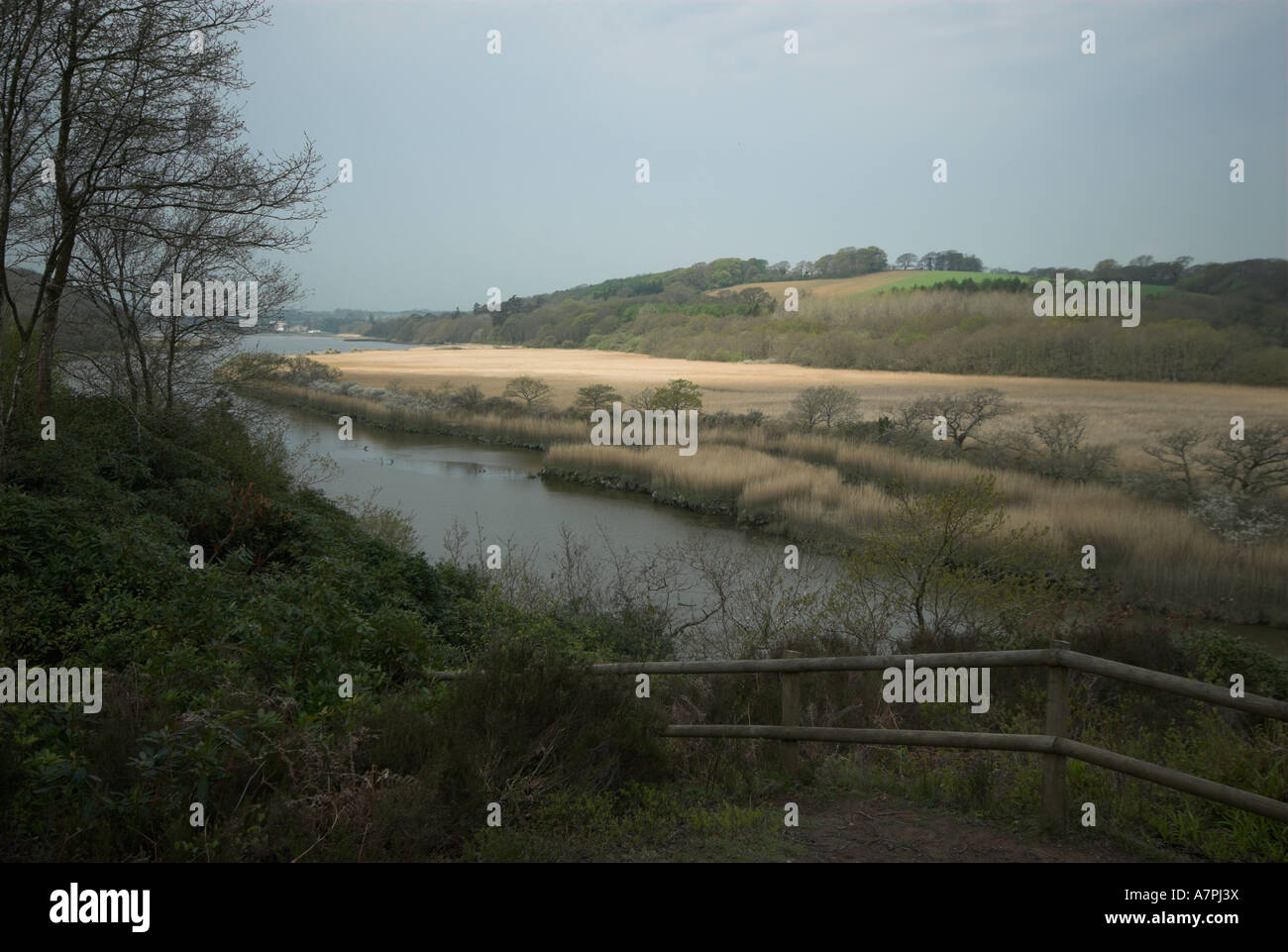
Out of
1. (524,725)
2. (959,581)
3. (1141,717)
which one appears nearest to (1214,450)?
(959,581)

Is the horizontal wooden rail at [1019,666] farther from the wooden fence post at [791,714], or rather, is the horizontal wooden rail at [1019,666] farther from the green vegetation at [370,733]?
the green vegetation at [370,733]

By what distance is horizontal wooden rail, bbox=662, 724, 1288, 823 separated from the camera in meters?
3.98

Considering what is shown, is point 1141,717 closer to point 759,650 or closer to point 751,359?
point 759,650

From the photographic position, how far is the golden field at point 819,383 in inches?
1176

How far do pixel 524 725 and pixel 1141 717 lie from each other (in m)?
7.13
